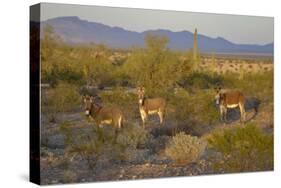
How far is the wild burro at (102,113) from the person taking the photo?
10766mm

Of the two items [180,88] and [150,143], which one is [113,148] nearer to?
[150,143]

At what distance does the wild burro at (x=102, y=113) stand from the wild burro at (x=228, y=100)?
183cm

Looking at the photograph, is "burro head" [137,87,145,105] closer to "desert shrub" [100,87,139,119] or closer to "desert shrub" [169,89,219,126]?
"desert shrub" [100,87,139,119]

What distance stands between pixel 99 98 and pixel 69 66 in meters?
0.68

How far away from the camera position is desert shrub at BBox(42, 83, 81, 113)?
10.4m

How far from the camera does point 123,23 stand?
1113 cm

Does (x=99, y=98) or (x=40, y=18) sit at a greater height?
(x=40, y=18)

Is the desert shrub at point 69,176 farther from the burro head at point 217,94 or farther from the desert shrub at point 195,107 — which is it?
the burro head at point 217,94

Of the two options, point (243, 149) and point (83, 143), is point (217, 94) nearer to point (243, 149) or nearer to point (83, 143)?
point (243, 149)

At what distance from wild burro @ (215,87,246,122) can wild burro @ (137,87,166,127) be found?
42.6 inches

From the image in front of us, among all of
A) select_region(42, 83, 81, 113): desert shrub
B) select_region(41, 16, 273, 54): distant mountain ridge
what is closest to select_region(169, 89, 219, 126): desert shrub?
select_region(41, 16, 273, 54): distant mountain ridge

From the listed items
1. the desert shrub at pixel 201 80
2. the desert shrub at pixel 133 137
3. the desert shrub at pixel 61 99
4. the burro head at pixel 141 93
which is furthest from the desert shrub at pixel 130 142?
the desert shrub at pixel 201 80

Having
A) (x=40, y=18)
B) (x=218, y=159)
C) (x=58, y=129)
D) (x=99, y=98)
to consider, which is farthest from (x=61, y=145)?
(x=218, y=159)

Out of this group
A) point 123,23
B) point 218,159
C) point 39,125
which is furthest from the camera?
point 218,159
